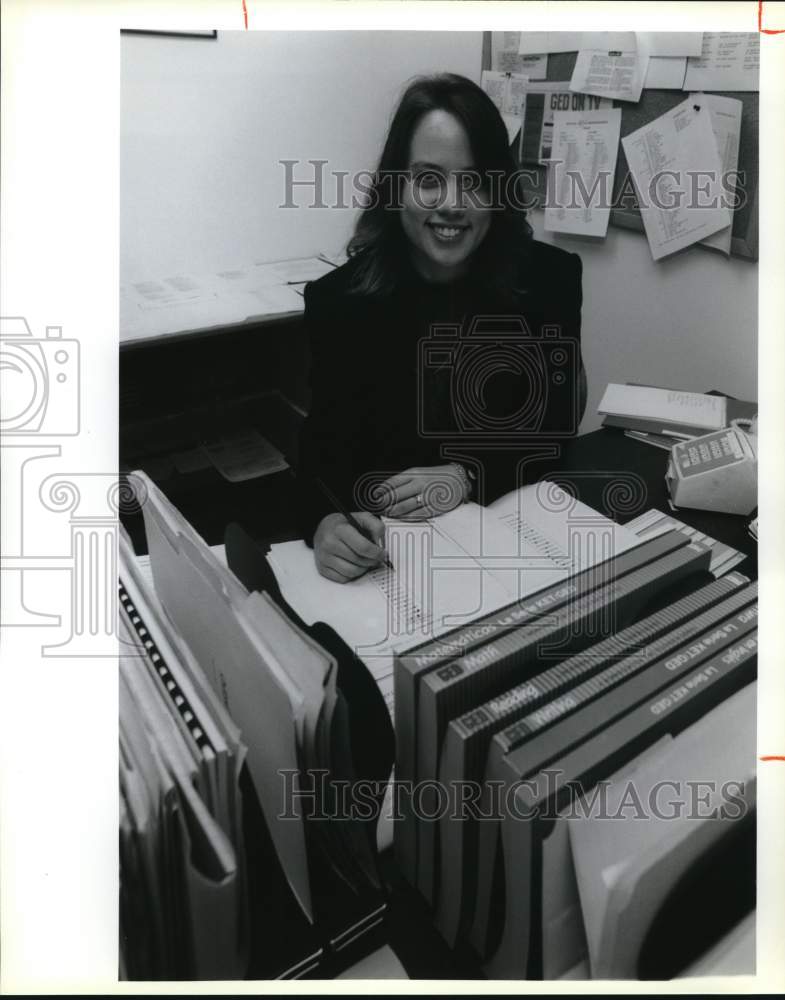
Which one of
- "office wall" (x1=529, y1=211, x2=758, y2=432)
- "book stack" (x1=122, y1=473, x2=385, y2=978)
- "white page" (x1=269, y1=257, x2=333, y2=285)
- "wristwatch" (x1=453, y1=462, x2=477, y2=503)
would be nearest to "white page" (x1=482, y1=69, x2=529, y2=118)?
"office wall" (x1=529, y1=211, x2=758, y2=432)

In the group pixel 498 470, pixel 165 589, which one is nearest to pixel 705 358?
pixel 498 470

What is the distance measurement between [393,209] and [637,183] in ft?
0.86

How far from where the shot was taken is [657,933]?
71 centimetres

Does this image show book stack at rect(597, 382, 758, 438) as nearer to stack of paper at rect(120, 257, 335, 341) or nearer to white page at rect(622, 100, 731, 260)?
white page at rect(622, 100, 731, 260)

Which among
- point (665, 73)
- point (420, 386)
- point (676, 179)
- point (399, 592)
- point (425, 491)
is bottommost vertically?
point (399, 592)

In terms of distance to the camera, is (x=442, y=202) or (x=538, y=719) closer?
(x=538, y=719)

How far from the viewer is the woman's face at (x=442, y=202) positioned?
789mm

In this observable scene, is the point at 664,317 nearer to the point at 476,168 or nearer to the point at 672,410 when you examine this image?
the point at 672,410

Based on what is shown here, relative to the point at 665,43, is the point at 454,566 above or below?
below

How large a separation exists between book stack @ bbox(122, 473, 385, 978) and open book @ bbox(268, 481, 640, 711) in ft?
0.16

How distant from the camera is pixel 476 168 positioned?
0.80 meters

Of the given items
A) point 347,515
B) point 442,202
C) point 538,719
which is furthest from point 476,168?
point 538,719

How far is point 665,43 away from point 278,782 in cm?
85

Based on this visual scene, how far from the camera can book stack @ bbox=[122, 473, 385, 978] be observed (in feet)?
2.34
